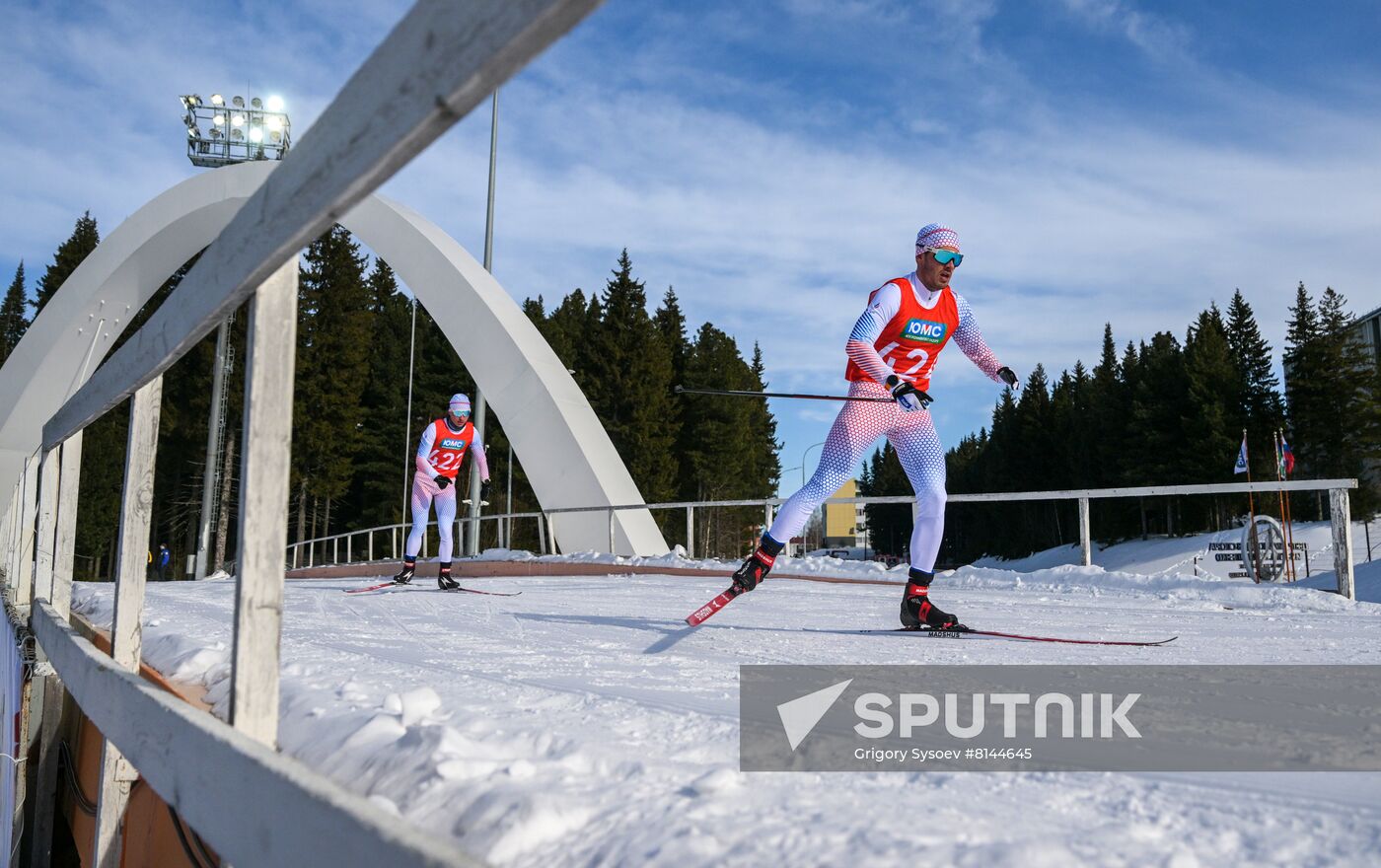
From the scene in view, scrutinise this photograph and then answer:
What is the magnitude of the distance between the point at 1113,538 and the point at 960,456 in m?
59.2

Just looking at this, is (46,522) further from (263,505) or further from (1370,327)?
(1370,327)

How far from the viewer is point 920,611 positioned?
4.40m

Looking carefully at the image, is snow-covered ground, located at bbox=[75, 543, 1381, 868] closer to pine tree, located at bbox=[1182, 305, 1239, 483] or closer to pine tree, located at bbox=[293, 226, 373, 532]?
pine tree, located at bbox=[293, 226, 373, 532]

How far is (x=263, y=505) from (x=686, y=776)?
880 millimetres

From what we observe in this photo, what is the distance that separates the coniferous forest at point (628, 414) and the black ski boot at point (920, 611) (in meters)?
38.7

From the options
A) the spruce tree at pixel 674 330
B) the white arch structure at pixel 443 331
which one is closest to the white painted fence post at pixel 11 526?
the white arch structure at pixel 443 331

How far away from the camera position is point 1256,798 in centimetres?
159

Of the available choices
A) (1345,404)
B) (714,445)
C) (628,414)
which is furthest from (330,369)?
(1345,404)

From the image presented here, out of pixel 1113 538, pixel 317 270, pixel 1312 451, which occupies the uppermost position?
pixel 317 270

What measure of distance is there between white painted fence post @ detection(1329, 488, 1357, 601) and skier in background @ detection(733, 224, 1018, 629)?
3.73 m

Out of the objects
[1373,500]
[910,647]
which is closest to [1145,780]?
[910,647]

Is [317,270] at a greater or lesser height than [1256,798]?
greater

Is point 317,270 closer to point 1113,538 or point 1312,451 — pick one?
point 1113,538

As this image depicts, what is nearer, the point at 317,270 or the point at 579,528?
the point at 579,528
